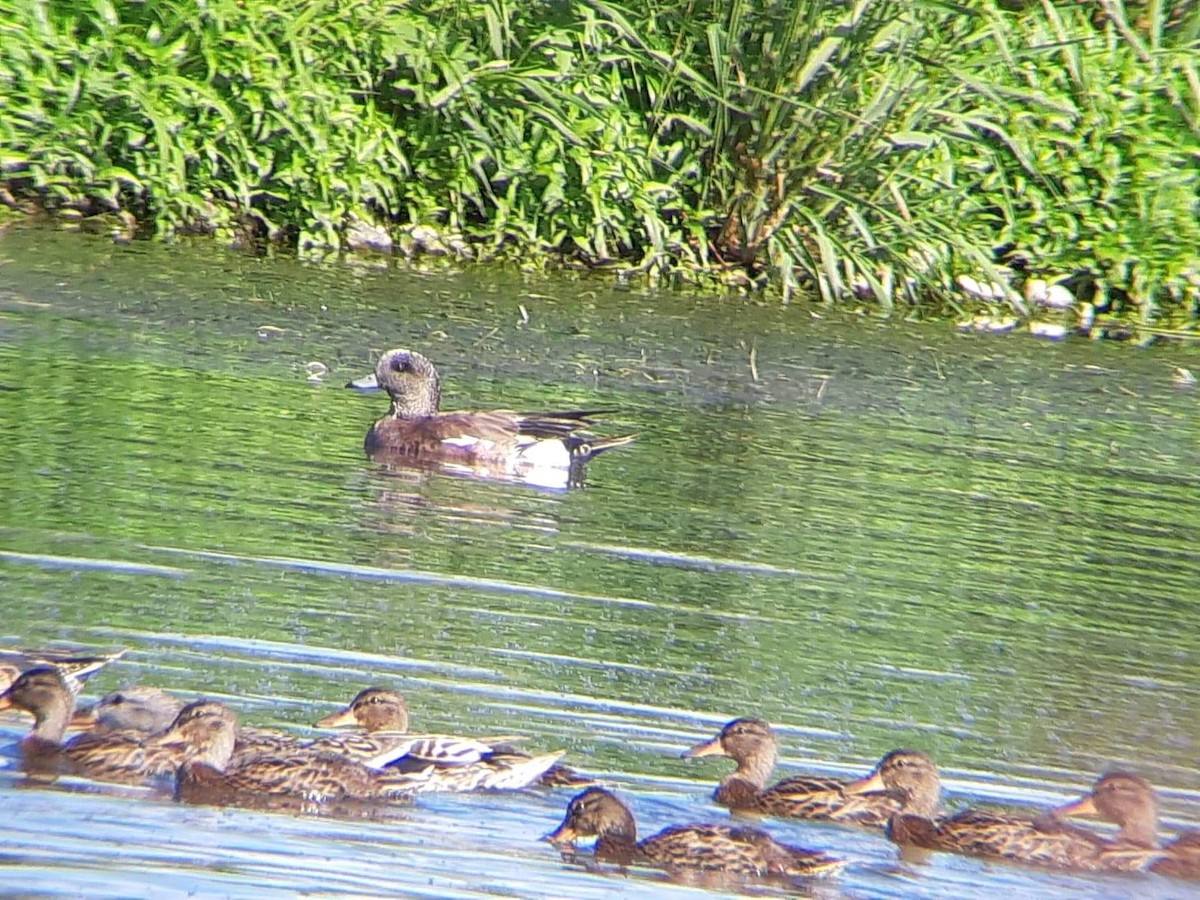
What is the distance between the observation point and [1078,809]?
5965 millimetres

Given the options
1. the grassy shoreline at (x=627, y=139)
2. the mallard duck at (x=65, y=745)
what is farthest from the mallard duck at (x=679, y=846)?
the grassy shoreline at (x=627, y=139)

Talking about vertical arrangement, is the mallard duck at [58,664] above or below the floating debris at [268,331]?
below

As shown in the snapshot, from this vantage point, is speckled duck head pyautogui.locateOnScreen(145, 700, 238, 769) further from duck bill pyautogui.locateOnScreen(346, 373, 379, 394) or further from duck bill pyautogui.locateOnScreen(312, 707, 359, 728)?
duck bill pyautogui.locateOnScreen(346, 373, 379, 394)

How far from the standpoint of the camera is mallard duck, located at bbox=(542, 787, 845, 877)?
5.36m

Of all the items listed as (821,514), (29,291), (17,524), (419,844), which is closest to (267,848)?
(419,844)

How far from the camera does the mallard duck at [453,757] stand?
5.73 m

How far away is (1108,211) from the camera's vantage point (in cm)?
1427

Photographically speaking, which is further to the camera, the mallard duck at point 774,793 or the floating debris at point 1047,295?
the floating debris at point 1047,295

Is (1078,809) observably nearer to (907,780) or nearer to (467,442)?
(907,780)

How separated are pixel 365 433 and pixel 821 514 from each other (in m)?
2.14

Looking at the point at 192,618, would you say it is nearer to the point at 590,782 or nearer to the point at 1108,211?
the point at 590,782

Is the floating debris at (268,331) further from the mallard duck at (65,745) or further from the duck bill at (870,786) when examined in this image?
the duck bill at (870,786)

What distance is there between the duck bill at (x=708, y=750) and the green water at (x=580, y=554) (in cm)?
8

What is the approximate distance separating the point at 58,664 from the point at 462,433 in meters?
3.81
